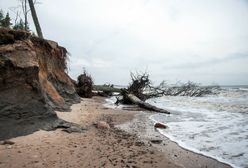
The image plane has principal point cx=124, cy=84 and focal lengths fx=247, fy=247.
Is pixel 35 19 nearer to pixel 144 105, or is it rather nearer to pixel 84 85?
pixel 84 85

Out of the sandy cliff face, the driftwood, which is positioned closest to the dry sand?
the sandy cliff face

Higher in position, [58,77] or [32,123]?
[58,77]

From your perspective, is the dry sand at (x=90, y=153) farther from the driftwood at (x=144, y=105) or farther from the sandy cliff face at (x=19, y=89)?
the driftwood at (x=144, y=105)

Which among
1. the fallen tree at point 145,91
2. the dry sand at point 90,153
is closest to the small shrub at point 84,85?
the fallen tree at point 145,91

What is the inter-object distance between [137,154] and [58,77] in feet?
27.0

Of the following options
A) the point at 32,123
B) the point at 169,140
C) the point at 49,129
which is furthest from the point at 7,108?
the point at 169,140

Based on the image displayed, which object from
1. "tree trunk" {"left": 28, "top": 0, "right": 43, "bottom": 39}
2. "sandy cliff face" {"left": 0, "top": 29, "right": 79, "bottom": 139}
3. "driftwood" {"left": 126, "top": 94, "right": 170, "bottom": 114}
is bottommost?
"driftwood" {"left": 126, "top": 94, "right": 170, "bottom": 114}

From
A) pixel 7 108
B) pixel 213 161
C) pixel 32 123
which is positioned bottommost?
pixel 213 161

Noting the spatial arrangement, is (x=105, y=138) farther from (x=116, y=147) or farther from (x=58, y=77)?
(x=58, y=77)

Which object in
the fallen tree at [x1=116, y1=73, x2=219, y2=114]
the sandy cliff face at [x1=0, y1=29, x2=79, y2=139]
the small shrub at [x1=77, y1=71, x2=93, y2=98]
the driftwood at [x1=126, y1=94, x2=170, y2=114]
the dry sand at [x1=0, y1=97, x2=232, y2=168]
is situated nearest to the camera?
the dry sand at [x1=0, y1=97, x2=232, y2=168]

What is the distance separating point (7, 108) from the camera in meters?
5.34

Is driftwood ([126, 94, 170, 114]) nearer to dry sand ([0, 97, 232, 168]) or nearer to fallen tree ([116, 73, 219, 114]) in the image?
fallen tree ([116, 73, 219, 114])

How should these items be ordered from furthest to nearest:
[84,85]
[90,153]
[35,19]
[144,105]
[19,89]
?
[84,85]
[35,19]
[144,105]
[19,89]
[90,153]

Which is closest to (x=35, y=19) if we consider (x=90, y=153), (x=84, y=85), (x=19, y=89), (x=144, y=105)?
(x=84, y=85)
